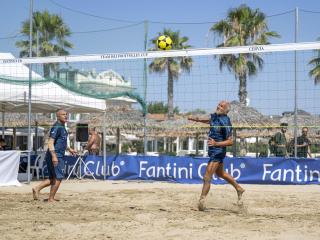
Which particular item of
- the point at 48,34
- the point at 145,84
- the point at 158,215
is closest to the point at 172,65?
the point at 145,84

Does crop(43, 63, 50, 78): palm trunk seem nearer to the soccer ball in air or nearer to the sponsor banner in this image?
the sponsor banner

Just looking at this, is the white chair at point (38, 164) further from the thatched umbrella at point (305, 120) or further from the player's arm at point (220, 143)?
the player's arm at point (220, 143)

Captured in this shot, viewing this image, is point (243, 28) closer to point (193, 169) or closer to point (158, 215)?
point (193, 169)

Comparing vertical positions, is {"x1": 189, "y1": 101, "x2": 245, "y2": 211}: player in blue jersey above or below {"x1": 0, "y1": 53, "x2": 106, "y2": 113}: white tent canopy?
below

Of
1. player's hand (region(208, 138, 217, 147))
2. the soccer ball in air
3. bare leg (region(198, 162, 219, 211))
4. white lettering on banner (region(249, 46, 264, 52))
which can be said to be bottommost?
bare leg (region(198, 162, 219, 211))

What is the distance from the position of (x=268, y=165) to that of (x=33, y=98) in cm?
594

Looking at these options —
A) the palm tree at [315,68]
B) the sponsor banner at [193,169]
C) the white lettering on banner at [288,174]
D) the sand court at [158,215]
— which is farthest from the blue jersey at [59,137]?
the palm tree at [315,68]

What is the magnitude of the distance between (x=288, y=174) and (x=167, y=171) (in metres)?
2.91

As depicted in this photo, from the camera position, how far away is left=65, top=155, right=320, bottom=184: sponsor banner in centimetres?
1380

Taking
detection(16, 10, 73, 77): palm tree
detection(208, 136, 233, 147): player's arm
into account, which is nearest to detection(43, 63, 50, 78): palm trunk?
detection(208, 136, 233, 147): player's arm

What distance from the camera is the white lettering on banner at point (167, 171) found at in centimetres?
1455

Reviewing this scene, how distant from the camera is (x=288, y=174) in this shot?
1384 centimetres

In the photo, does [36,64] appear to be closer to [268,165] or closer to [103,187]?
[103,187]

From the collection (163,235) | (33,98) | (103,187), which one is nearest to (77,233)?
(163,235)
